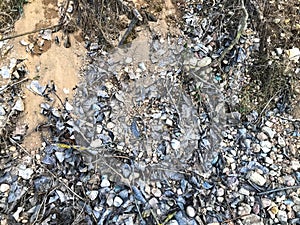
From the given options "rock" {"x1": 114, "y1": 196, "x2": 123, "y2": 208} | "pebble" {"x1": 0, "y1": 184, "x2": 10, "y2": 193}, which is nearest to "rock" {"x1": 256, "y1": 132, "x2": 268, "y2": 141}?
"rock" {"x1": 114, "y1": 196, "x2": 123, "y2": 208}

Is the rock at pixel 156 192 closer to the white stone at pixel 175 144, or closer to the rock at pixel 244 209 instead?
the white stone at pixel 175 144

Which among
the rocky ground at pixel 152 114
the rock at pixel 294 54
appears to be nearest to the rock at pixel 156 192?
the rocky ground at pixel 152 114

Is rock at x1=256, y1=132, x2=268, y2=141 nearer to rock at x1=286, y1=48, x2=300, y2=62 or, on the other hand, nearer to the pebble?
rock at x1=286, y1=48, x2=300, y2=62

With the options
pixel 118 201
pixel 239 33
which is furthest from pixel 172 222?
pixel 239 33

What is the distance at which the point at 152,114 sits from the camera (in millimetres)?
2150

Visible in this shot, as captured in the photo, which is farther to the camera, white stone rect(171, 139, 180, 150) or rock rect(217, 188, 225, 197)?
white stone rect(171, 139, 180, 150)

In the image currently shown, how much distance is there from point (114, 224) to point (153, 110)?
593 millimetres

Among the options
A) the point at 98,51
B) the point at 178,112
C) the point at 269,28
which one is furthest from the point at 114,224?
the point at 269,28

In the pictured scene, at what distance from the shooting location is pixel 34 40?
2248mm

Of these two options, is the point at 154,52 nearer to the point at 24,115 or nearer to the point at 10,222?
the point at 24,115

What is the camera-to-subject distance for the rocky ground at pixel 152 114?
1.96 m

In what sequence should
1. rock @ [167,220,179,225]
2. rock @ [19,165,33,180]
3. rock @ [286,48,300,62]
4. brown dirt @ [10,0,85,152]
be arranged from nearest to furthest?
rock @ [167,220,179,225], rock @ [19,165,33,180], brown dirt @ [10,0,85,152], rock @ [286,48,300,62]

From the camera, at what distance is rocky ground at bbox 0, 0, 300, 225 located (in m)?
1.96

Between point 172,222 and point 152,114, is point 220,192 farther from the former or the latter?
point 152,114
